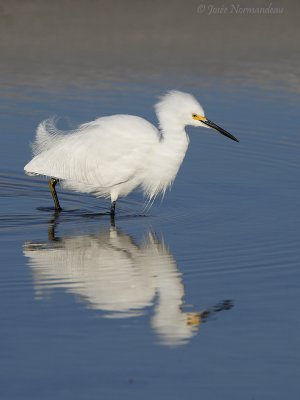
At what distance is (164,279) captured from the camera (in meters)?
8.88

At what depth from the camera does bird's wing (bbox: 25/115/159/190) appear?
11.1 metres

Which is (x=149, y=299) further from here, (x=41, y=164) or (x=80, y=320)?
(x=41, y=164)

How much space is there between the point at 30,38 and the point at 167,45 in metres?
2.26

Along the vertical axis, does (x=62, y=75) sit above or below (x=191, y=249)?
above

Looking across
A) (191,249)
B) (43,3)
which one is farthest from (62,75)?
(191,249)

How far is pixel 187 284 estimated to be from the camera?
8.71 metres

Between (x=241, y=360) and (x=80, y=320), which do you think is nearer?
(x=241, y=360)

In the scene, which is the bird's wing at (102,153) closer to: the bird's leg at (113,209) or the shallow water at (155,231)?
the bird's leg at (113,209)

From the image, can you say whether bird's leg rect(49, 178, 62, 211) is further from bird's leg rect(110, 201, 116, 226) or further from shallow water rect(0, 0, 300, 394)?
bird's leg rect(110, 201, 116, 226)

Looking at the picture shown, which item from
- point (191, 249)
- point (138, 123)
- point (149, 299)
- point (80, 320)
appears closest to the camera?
point (80, 320)

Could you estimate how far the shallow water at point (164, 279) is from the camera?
22.4ft

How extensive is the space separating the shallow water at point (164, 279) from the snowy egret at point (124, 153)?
0.97 feet

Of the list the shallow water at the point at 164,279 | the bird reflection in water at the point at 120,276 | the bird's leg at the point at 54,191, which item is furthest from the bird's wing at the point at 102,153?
the bird reflection in water at the point at 120,276

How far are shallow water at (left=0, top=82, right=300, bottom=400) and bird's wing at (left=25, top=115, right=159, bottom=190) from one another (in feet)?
1.30
